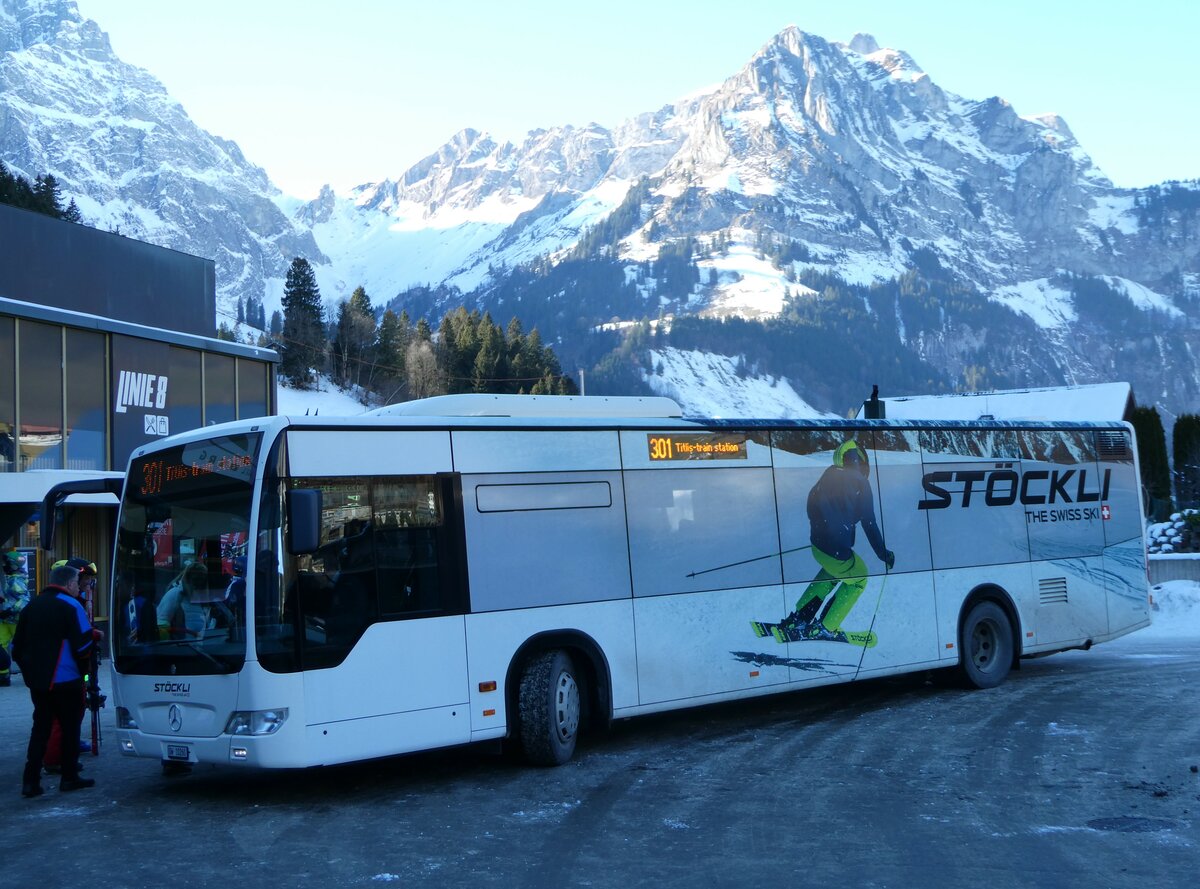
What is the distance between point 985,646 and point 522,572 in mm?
6219

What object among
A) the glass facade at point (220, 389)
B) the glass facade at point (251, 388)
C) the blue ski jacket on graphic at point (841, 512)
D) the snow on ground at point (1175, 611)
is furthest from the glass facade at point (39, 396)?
the snow on ground at point (1175, 611)

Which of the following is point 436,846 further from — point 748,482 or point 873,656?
point 873,656

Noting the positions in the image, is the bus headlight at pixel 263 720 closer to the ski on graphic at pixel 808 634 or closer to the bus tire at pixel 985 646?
the ski on graphic at pixel 808 634

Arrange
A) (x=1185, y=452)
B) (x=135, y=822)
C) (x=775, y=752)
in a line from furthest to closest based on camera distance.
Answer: (x=1185, y=452) < (x=775, y=752) < (x=135, y=822)

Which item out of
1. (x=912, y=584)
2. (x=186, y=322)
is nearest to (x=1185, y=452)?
(x=186, y=322)

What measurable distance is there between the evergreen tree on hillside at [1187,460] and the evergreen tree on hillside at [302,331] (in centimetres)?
5361

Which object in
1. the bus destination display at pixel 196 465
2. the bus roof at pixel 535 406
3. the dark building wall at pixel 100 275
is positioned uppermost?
the dark building wall at pixel 100 275

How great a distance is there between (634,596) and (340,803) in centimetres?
292

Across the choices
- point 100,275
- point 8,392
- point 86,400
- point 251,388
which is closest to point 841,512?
point 8,392

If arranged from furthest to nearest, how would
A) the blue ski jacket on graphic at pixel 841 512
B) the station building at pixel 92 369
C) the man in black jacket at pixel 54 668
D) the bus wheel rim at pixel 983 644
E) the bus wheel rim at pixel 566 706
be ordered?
1. the station building at pixel 92 369
2. the bus wheel rim at pixel 983 644
3. the blue ski jacket on graphic at pixel 841 512
4. the bus wheel rim at pixel 566 706
5. the man in black jacket at pixel 54 668

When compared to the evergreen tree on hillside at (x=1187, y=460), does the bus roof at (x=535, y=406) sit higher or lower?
lower

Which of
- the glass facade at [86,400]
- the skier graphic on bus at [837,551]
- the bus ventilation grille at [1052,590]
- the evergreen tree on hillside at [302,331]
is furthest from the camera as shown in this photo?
the evergreen tree on hillside at [302,331]

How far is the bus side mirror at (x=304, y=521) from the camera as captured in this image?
27.7 feet

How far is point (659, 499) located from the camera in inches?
430
